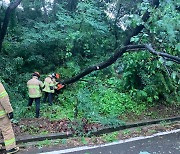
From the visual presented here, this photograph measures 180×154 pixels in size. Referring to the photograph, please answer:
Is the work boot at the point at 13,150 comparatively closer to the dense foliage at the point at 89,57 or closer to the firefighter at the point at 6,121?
the firefighter at the point at 6,121

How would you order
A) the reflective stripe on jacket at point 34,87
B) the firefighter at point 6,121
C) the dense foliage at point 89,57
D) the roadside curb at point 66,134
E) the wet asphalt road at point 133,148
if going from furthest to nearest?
the reflective stripe on jacket at point 34,87
the dense foliage at point 89,57
the roadside curb at point 66,134
the wet asphalt road at point 133,148
the firefighter at point 6,121

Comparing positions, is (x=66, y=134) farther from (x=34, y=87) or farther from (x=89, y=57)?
(x=89, y=57)

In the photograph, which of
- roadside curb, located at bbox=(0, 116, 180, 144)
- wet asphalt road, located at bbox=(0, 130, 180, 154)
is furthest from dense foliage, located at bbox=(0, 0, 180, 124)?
wet asphalt road, located at bbox=(0, 130, 180, 154)

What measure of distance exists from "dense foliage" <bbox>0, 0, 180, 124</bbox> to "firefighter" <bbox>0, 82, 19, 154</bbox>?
274 centimetres

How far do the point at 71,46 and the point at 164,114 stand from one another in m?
6.00

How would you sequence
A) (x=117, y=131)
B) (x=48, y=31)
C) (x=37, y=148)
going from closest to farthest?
(x=37, y=148) < (x=117, y=131) < (x=48, y=31)

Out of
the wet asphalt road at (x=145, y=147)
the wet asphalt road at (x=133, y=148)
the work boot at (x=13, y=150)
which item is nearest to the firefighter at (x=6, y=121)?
the work boot at (x=13, y=150)

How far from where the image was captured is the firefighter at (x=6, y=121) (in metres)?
5.63

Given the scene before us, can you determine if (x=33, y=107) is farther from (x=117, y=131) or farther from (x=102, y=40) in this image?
(x=102, y=40)

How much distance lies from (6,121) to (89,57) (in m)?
9.50

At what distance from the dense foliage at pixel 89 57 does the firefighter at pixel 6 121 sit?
2738 millimetres

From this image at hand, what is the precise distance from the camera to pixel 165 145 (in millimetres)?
6367

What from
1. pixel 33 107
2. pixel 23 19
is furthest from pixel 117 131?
pixel 23 19

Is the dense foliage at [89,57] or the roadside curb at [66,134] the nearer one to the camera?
the roadside curb at [66,134]
